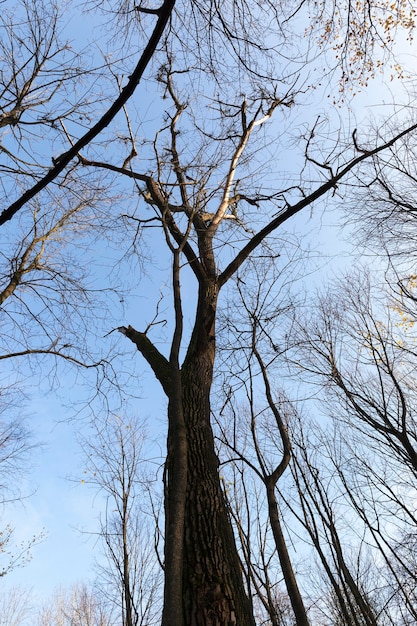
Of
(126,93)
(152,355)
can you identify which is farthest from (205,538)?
(126,93)

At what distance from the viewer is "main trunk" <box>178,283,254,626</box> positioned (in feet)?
6.93

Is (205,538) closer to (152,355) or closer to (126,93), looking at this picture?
(152,355)

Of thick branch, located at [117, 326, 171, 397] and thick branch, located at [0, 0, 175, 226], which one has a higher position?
thick branch, located at [117, 326, 171, 397]

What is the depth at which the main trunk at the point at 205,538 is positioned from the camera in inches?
83.1

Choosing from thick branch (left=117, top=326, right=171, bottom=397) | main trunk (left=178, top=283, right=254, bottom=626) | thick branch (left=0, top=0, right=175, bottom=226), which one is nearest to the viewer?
thick branch (left=0, top=0, right=175, bottom=226)

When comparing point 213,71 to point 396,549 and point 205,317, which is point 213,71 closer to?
point 205,317

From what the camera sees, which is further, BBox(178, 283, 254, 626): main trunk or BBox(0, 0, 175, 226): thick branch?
BBox(178, 283, 254, 626): main trunk

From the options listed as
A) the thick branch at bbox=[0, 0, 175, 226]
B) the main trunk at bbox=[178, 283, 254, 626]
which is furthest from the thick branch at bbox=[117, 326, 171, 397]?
the thick branch at bbox=[0, 0, 175, 226]

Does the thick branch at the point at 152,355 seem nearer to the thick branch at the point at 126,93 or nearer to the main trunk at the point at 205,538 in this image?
the main trunk at the point at 205,538

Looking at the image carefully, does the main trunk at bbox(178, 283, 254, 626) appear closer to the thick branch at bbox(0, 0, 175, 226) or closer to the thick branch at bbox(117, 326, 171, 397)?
the thick branch at bbox(117, 326, 171, 397)

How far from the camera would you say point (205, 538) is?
2.41m

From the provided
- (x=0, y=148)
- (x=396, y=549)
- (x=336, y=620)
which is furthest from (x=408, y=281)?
(x=336, y=620)

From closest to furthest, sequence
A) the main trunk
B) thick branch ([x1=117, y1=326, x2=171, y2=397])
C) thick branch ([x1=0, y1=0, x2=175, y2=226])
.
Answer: thick branch ([x1=0, y1=0, x2=175, y2=226]) → the main trunk → thick branch ([x1=117, y1=326, x2=171, y2=397])

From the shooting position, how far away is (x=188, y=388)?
3383 millimetres
